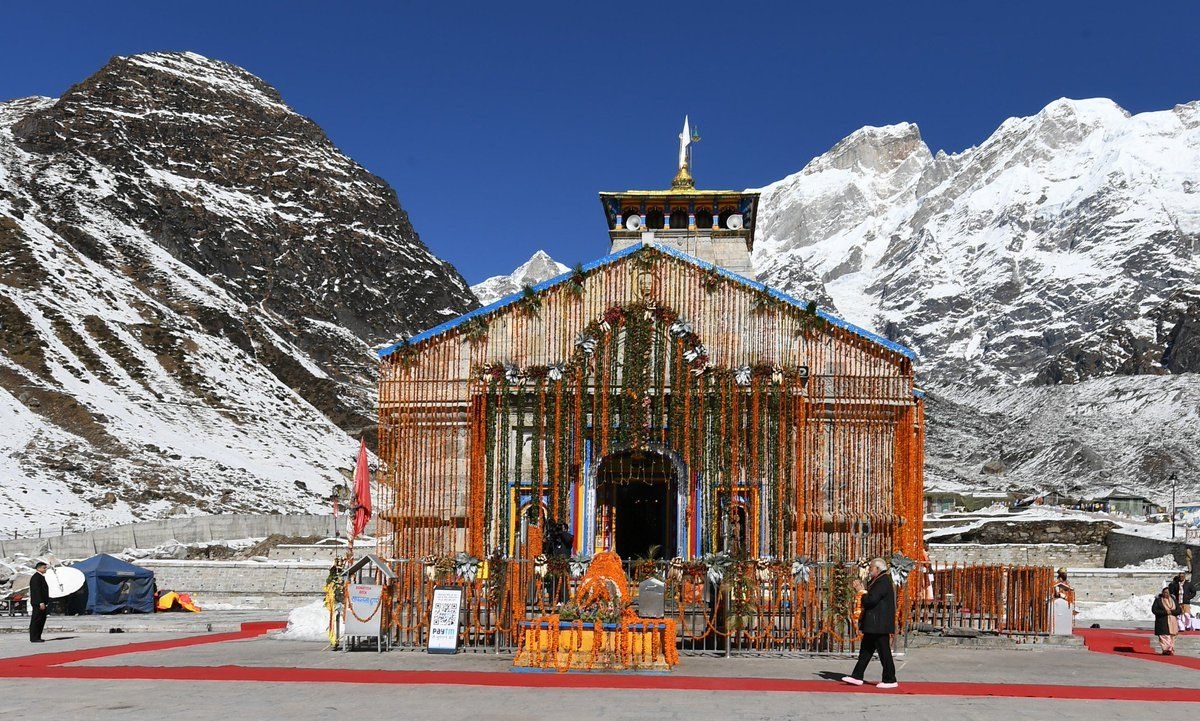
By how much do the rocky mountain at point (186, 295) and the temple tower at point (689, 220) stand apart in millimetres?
32704

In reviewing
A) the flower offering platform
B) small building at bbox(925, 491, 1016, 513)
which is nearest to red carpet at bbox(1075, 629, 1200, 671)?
the flower offering platform

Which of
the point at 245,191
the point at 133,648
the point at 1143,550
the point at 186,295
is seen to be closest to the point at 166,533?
the point at 133,648

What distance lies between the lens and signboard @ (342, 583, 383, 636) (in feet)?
65.2

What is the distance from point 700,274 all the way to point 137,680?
15150 mm

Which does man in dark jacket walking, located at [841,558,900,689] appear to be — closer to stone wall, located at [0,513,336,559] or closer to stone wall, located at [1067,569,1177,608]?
stone wall, located at [1067,569,1177,608]

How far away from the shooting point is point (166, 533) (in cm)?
5244

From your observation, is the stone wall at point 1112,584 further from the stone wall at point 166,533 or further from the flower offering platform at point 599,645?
the stone wall at point 166,533

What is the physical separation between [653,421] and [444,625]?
8145mm

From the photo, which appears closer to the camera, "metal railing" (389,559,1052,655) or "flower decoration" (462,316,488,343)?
"metal railing" (389,559,1052,655)

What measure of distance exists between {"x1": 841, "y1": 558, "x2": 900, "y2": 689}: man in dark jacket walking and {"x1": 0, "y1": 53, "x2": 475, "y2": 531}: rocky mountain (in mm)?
48754

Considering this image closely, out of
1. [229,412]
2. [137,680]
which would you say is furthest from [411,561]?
[229,412]

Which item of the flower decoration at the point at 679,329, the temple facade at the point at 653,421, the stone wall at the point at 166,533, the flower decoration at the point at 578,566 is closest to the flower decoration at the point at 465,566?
the flower decoration at the point at 578,566

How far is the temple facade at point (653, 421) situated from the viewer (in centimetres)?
2542

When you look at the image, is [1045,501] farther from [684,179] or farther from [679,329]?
[679,329]
